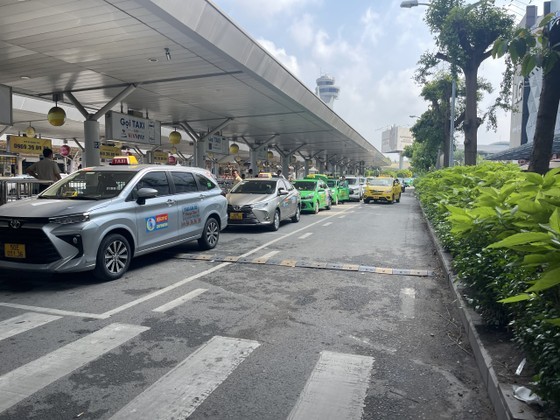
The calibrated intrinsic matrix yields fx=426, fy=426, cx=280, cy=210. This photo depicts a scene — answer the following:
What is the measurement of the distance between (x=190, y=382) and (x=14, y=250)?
13.3 ft

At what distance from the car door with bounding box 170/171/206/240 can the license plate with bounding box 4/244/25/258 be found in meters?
2.82

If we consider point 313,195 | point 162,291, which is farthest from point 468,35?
point 162,291

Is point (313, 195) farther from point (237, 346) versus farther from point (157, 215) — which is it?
point (237, 346)

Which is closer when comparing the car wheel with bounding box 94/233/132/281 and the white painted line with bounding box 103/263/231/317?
the white painted line with bounding box 103/263/231/317

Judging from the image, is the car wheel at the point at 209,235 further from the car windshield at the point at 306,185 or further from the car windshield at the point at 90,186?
the car windshield at the point at 306,185

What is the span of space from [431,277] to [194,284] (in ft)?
12.9

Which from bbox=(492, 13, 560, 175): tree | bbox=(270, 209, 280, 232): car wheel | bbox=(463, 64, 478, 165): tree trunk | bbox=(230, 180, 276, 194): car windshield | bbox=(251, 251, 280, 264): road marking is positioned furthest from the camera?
bbox=(463, 64, 478, 165): tree trunk

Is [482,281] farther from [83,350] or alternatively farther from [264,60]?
[264,60]

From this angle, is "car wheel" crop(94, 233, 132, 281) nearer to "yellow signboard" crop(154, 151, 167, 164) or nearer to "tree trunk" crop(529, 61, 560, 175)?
"tree trunk" crop(529, 61, 560, 175)

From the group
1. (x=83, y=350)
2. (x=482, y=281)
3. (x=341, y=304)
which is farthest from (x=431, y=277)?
(x=83, y=350)

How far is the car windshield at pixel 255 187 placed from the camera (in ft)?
44.5

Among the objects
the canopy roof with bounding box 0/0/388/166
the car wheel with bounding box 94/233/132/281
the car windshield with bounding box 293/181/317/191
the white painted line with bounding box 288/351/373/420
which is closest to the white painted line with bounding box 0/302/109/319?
the car wheel with bounding box 94/233/132/281

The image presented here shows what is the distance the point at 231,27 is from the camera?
8.85 m

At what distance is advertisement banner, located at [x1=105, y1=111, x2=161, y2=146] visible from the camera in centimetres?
1334
